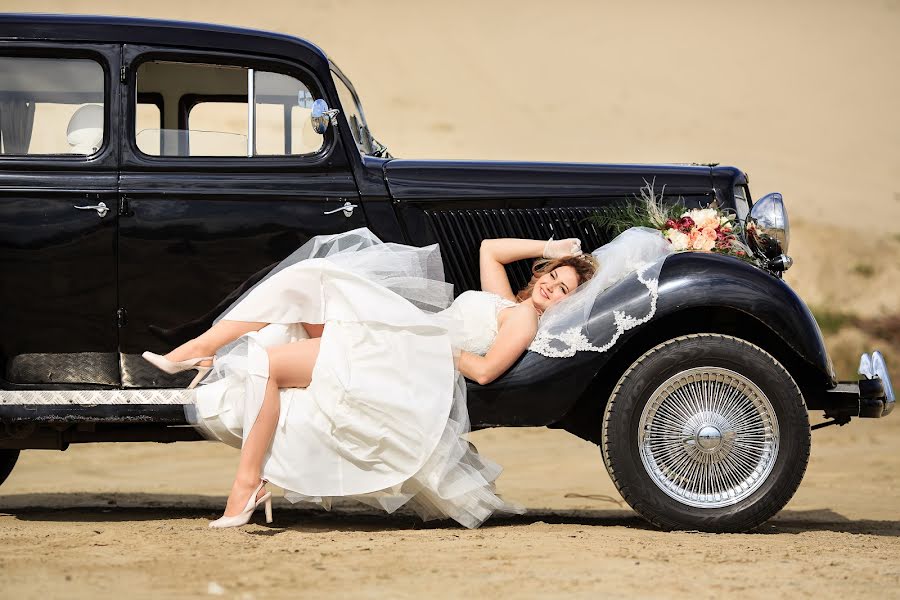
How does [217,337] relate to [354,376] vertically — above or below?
above

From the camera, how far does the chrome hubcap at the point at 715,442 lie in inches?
197

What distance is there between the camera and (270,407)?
15.9 ft

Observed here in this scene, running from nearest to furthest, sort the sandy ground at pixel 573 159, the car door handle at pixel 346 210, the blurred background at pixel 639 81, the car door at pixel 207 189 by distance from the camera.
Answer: the sandy ground at pixel 573 159, the car door at pixel 207 189, the car door handle at pixel 346 210, the blurred background at pixel 639 81

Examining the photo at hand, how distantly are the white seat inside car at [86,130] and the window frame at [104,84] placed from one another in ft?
0.12

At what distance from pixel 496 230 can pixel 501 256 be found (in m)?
0.17

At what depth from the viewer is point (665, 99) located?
28141mm

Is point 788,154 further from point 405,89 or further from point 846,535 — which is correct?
point 846,535

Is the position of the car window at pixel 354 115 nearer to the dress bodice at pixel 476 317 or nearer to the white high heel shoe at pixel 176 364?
the dress bodice at pixel 476 317

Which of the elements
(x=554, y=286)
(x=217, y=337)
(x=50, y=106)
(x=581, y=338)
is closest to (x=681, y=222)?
(x=554, y=286)

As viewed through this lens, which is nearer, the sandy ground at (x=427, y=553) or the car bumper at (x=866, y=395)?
the sandy ground at (x=427, y=553)

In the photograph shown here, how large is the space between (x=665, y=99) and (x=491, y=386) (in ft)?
79.6

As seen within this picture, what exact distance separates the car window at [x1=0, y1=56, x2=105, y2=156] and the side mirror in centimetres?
98

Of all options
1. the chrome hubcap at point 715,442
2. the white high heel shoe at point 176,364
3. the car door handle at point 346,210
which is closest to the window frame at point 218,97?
the car door handle at point 346,210

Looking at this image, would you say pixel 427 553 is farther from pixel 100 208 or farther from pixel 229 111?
pixel 229 111
